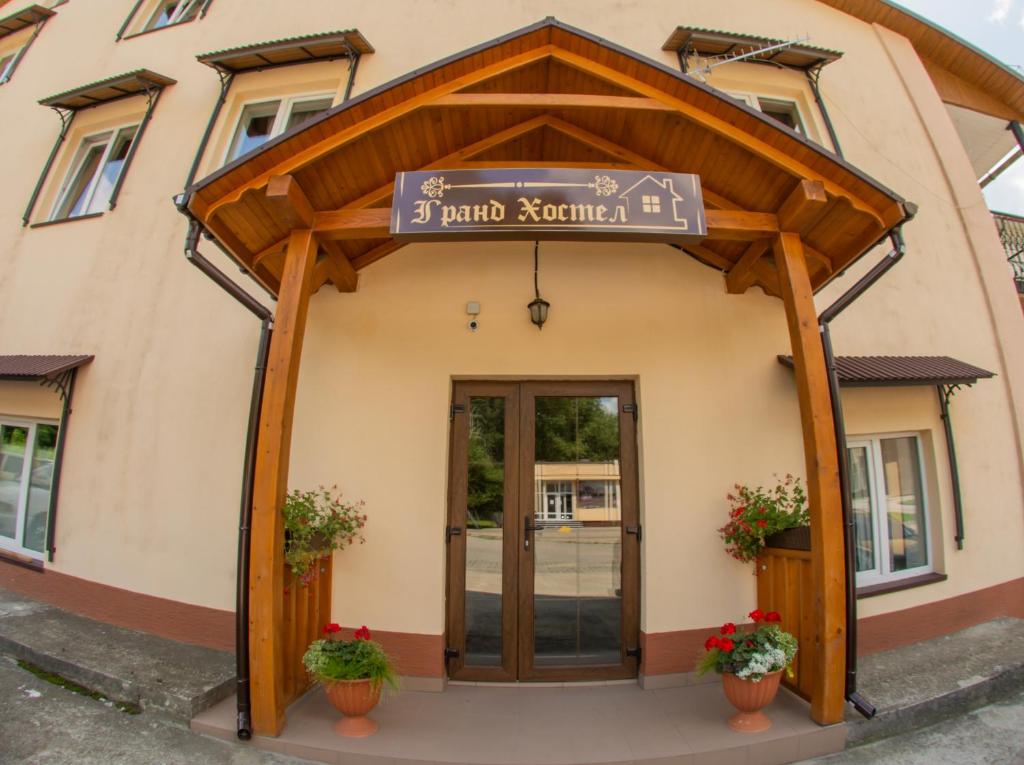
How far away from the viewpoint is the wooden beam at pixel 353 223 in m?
3.61

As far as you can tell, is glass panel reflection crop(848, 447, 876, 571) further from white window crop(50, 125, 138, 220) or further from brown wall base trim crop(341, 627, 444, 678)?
white window crop(50, 125, 138, 220)

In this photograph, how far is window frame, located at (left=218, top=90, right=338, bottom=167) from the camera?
6.00 m

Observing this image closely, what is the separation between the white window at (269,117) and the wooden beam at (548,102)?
Result: 3.30 metres

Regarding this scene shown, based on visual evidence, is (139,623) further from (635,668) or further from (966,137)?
(966,137)

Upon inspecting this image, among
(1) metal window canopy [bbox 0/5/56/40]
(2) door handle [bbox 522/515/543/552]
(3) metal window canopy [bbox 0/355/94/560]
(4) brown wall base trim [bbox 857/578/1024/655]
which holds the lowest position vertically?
(4) brown wall base trim [bbox 857/578/1024/655]

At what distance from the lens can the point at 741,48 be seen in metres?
5.92

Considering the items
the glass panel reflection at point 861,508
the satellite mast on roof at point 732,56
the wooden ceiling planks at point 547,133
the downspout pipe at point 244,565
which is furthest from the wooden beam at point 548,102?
the glass panel reflection at point 861,508

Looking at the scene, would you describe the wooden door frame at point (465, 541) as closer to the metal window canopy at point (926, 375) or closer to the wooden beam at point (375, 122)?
the wooden beam at point (375, 122)

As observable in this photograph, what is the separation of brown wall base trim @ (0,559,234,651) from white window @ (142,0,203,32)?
7280 millimetres

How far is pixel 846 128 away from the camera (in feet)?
19.8

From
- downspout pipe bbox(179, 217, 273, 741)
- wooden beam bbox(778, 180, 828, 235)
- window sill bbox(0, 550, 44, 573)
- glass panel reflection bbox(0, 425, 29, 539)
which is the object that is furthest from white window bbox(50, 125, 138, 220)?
wooden beam bbox(778, 180, 828, 235)

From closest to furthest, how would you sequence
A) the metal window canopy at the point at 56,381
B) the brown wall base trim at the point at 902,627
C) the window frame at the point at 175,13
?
the brown wall base trim at the point at 902,627, the metal window canopy at the point at 56,381, the window frame at the point at 175,13

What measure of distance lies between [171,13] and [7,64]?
153 inches

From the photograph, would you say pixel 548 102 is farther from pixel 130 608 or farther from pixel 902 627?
pixel 130 608
